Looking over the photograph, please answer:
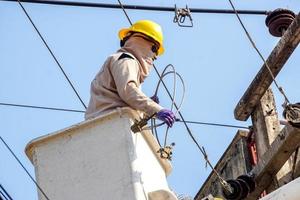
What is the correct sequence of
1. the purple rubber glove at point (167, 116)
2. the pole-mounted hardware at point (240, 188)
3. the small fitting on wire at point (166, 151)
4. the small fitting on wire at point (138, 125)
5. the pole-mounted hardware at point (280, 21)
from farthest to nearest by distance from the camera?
the pole-mounted hardware at point (280, 21) → the pole-mounted hardware at point (240, 188) → the small fitting on wire at point (166, 151) → the small fitting on wire at point (138, 125) → the purple rubber glove at point (167, 116)

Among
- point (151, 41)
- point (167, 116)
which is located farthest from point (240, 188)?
point (167, 116)

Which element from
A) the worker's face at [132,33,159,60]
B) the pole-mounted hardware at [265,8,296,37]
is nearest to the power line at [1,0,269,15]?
the pole-mounted hardware at [265,8,296,37]

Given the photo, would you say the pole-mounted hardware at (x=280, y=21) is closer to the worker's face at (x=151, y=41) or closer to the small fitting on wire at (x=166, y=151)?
the worker's face at (x=151, y=41)

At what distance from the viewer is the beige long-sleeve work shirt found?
31.4 feet

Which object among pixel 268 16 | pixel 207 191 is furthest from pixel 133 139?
pixel 207 191

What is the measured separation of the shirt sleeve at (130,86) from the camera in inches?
376

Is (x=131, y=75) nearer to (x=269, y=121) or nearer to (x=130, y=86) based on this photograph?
(x=130, y=86)

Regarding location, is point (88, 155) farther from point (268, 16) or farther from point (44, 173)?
point (268, 16)

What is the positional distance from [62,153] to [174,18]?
8.58ft

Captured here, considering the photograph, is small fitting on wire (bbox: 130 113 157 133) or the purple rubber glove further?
small fitting on wire (bbox: 130 113 157 133)

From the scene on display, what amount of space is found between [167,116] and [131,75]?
20.6 inches

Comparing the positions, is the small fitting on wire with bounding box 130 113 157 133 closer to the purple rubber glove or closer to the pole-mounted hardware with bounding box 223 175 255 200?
the purple rubber glove

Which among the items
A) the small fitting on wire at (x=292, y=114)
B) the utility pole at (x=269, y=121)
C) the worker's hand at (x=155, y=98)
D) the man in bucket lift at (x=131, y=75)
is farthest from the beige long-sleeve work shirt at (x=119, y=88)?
the utility pole at (x=269, y=121)

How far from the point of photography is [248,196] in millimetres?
11883
